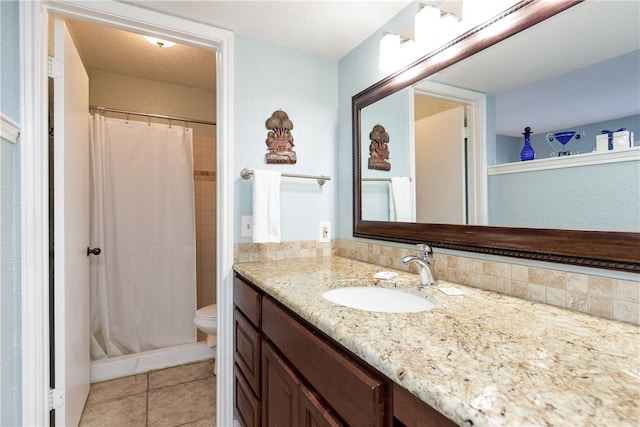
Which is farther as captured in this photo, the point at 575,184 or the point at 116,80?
the point at 116,80

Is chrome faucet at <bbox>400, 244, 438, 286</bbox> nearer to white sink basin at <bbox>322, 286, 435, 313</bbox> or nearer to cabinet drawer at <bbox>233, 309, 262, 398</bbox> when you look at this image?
white sink basin at <bbox>322, 286, 435, 313</bbox>

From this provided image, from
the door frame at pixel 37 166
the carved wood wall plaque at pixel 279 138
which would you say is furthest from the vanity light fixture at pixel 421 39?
the door frame at pixel 37 166

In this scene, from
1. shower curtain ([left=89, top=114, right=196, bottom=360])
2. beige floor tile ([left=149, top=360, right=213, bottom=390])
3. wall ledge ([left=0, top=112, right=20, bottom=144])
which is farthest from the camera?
shower curtain ([left=89, top=114, right=196, bottom=360])

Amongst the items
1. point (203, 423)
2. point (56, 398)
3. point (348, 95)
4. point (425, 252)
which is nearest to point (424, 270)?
point (425, 252)

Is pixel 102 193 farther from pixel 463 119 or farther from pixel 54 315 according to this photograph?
pixel 463 119

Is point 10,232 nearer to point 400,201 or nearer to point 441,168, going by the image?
point 400,201

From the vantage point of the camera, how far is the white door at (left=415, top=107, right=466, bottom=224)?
47.1 inches

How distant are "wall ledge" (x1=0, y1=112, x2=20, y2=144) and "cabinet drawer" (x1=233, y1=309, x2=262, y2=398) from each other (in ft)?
3.69

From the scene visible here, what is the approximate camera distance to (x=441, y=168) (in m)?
1.29

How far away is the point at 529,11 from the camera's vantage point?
0.92 meters

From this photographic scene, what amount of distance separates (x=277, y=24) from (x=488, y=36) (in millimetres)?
1010

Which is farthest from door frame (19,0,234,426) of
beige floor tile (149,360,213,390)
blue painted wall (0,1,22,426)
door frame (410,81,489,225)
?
door frame (410,81,489,225)

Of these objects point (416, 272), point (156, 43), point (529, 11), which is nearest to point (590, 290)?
point (416, 272)

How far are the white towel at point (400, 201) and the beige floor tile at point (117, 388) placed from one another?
194 cm
